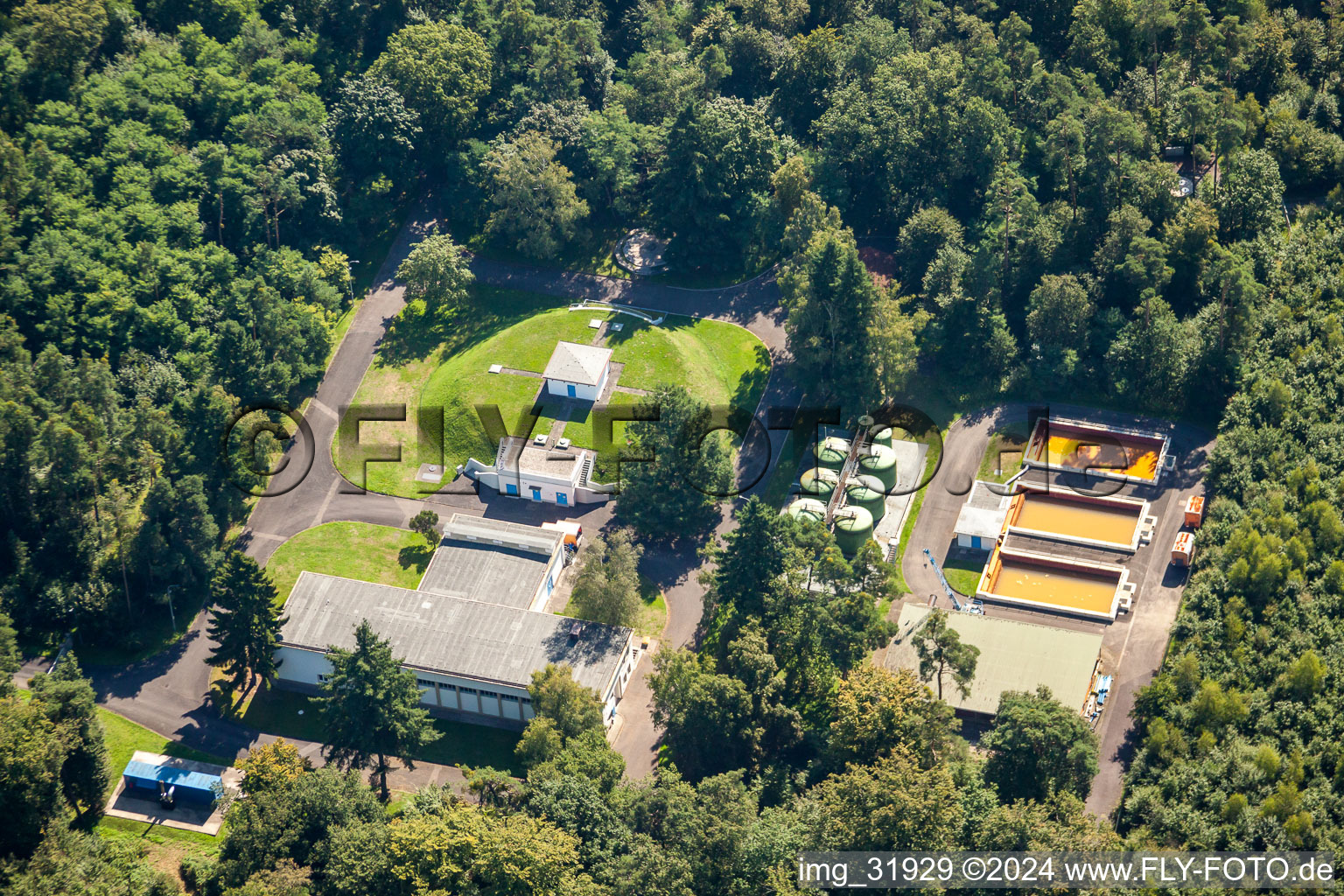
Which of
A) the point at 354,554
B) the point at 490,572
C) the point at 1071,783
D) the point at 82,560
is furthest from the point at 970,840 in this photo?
the point at 82,560

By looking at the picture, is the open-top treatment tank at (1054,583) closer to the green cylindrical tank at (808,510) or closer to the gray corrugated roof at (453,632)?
the green cylindrical tank at (808,510)

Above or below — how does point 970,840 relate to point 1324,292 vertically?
below

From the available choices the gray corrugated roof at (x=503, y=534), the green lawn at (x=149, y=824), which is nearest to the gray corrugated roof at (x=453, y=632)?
the gray corrugated roof at (x=503, y=534)

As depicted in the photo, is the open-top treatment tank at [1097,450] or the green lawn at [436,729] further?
the open-top treatment tank at [1097,450]

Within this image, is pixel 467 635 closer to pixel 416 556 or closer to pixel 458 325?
pixel 416 556

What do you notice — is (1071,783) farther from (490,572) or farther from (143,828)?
(143,828)

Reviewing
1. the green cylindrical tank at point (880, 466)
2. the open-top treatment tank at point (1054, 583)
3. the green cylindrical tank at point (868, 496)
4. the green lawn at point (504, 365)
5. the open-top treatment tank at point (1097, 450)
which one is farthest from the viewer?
the green lawn at point (504, 365)

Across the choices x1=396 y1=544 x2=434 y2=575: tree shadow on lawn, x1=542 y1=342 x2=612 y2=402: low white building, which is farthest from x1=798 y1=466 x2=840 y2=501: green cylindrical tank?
x1=396 y1=544 x2=434 y2=575: tree shadow on lawn
